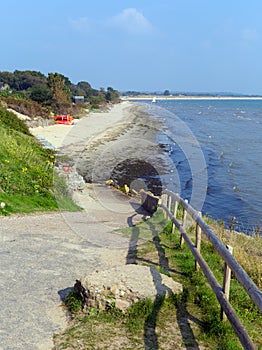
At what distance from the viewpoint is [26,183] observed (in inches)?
534

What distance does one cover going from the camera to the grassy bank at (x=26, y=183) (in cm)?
1199

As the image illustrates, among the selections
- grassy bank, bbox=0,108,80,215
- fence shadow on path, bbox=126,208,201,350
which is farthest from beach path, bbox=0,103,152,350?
fence shadow on path, bbox=126,208,201,350

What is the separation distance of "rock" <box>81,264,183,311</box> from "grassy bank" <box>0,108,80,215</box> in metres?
5.83

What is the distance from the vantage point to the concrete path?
506cm

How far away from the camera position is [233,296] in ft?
21.0

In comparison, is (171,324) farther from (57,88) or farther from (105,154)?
(57,88)

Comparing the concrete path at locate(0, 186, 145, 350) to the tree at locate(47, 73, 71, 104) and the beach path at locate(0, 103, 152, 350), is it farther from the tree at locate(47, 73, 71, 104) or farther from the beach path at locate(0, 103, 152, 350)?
the tree at locate(47, 73, 71, 104)

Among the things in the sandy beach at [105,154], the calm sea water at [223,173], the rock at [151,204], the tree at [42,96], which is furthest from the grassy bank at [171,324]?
the tree at [42,96]

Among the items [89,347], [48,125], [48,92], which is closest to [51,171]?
[89,347]

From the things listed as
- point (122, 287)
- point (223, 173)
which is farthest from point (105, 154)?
point (122, 287)

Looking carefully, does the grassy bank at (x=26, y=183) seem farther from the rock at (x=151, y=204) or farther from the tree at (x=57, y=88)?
the tree at (x=57, y=88)

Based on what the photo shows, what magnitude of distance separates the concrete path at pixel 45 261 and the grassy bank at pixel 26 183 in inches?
29.5

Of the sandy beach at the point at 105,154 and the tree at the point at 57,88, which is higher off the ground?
the tree at the point at 57,88

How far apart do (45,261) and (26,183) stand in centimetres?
644
